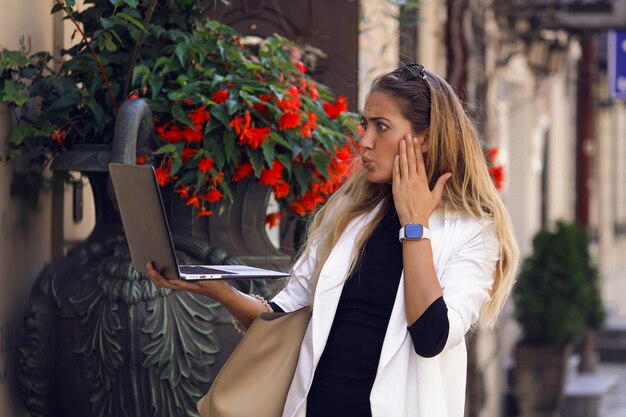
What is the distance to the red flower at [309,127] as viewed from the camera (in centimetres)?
383

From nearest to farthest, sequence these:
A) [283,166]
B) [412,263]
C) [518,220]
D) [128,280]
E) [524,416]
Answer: [412,263], [128,280], [283,166], [524,416], [518,220]

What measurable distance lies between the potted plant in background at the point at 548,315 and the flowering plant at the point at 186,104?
22.0ft

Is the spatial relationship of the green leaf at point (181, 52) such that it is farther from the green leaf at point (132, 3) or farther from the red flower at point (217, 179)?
the red flower at point (217, 179)

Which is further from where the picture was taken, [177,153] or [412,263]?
[177,153]

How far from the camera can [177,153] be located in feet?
12.0

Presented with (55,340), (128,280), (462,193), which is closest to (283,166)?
(128,280)

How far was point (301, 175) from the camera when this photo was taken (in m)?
3.88

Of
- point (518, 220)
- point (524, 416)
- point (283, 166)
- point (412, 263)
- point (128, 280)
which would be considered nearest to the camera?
point (412, 263)

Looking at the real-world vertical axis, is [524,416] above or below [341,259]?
below

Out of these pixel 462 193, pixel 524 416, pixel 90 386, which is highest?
pixel 462 193

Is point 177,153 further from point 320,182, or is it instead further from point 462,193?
point 462,193

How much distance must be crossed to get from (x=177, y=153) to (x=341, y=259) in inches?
37.9

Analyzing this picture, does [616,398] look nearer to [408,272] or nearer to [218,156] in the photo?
[218,156]

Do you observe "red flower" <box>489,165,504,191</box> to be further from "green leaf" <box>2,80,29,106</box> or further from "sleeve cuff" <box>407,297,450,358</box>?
"sleeve cuff" <box>407,297,450,358</box>
